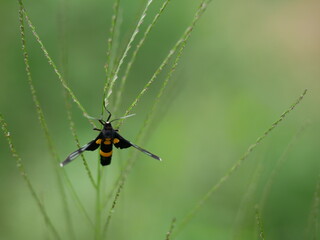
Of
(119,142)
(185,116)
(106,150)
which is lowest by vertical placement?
(106,150)

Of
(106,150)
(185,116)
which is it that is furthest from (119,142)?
(185,116)

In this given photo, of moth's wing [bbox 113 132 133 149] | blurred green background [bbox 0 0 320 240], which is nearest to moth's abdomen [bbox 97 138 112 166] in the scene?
moth's wing [bbox 113 132 133 149]

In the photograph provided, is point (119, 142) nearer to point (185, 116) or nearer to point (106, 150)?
point (106, 150)

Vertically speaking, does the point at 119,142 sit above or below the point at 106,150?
above

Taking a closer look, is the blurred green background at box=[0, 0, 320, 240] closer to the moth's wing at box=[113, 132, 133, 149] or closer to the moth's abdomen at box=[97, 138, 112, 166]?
the moth's wing at box=[113, 132, 133, 149]

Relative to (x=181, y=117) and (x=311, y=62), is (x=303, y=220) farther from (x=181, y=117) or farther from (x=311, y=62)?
(x=311, y=62)

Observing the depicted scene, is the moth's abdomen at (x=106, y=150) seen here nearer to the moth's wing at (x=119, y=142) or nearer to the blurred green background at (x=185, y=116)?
the moth's wing at (x=119, y=142)
